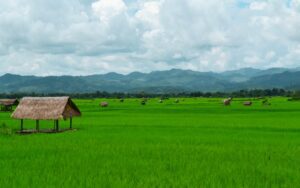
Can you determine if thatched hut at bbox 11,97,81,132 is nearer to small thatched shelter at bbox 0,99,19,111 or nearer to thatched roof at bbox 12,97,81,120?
thatched roof at bbox 12,97,81,120

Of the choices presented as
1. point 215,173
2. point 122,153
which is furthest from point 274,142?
point 215,173

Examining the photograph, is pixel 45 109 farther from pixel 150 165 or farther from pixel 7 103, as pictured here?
pixel 7 103

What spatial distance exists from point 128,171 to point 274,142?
932cm

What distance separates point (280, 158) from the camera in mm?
13461

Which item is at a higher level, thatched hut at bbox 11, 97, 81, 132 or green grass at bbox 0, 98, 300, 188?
thatched hut at bbox 11, 97, 81, 132

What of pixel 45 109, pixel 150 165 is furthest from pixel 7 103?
pixel 150 165

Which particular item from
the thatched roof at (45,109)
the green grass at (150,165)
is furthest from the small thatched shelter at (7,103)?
the green grass at (150,165)

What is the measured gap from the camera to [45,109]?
90.7 ft

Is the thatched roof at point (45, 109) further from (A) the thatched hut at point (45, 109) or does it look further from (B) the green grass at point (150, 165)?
(B) the green grass at point (150, 165)

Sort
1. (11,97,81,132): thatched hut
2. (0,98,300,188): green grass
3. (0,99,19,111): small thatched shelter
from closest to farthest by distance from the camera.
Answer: (0,98,300,188): green grass → (11,97,81,132): thatched hut → (0,99,19,111): small thatched shelter

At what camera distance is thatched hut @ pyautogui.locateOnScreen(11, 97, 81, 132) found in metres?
27.2

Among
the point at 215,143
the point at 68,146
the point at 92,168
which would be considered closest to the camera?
the point at 92,168

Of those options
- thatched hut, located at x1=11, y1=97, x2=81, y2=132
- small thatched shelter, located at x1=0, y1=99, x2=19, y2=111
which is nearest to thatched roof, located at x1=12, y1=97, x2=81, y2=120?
thatched hut, located at x1=11, y1=97, x2=81, y2=132

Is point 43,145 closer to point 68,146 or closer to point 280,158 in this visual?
point 68,146
